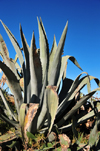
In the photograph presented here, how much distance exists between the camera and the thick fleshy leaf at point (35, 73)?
1.61 m

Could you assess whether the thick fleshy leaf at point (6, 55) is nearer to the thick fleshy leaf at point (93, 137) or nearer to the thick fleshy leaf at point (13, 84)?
the thick fleshy leaf at point (13, 84)

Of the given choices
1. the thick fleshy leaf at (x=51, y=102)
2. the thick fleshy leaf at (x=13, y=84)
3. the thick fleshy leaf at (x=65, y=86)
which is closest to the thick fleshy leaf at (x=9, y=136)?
the thick fleshy leaf at (x=13, y=84)

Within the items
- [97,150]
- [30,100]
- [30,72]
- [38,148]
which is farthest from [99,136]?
[30,72]

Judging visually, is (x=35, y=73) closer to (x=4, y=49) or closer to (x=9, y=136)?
(x=4, y=49)

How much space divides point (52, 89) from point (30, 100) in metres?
0.42

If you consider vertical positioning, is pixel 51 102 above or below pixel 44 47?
below

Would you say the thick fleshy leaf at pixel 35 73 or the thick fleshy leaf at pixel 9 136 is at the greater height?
the thick fleshy leaf at pixel 35 73

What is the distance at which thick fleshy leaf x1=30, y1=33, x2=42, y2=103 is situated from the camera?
161 cm


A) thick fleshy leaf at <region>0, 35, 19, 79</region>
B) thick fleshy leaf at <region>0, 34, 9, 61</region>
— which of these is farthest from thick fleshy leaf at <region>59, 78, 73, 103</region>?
thick fleshy leaf at <region>0, 34, 9, 61</region>

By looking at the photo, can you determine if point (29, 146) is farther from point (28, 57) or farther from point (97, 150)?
point (28, 57)

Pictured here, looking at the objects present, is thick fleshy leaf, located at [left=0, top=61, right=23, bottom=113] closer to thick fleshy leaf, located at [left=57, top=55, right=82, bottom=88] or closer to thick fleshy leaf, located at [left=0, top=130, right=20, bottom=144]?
thick fleshy leaf, located at [left=0, top=130, right=20, bottom=144]

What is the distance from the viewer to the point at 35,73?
168cm

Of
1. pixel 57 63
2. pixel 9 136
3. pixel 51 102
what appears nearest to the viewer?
pixel 51 102

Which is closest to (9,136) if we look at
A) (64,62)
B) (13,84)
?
(13,84)
